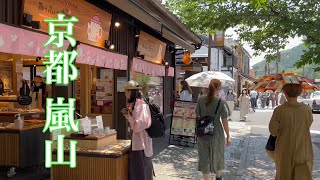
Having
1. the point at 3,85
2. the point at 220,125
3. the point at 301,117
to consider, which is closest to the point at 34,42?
the point at 220,125

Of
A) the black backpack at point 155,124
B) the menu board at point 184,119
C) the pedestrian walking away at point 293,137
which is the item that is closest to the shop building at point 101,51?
the black backpack at point 155,124

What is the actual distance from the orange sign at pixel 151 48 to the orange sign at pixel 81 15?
2388mm

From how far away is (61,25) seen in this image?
4.66 metres

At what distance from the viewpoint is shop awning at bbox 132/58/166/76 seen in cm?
944

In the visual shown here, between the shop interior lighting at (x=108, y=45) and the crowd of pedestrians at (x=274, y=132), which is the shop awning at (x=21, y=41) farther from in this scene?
the shop interior lighting at (x=108, y=45)

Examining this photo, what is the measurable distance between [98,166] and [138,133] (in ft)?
2.54

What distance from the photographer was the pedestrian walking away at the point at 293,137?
→ 190 inches

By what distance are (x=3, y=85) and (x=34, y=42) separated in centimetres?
836

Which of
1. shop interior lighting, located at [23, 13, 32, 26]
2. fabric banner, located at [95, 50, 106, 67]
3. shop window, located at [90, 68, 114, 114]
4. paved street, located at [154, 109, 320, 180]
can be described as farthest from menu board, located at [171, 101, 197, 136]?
shop interior lighting, located at [23, 13, 32, 26]

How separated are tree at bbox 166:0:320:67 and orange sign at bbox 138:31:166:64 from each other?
1.35 meters

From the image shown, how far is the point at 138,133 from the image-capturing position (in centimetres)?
520

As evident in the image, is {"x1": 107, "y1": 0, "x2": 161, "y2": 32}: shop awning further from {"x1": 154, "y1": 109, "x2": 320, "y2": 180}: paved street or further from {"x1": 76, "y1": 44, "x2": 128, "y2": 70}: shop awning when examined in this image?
{"x1": 154, "y1": 109, "x2": 320, "y2": 180}: paved street

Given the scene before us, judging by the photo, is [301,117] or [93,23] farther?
[93,23]

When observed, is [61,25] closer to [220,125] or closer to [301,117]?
[220,125]
